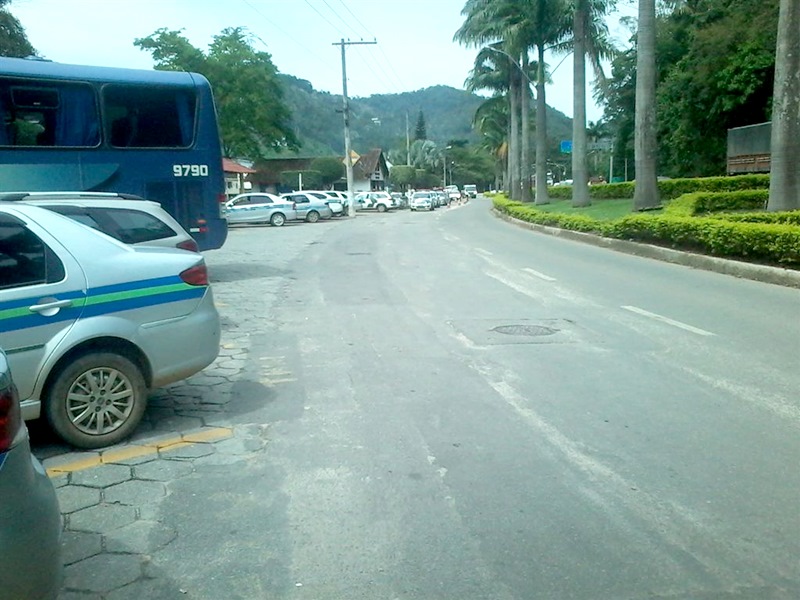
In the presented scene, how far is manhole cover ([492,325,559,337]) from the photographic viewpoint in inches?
390

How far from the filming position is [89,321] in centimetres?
564

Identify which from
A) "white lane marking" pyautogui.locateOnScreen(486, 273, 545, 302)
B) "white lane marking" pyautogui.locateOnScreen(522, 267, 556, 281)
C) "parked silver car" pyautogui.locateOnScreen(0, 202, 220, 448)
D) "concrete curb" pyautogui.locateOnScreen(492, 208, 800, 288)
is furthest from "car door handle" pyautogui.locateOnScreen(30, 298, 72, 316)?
"concrete curb" pyautogui.locateOnScreen(492, 208, 800, 288)

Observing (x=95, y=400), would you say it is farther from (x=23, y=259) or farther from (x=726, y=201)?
(x=726, y=201)

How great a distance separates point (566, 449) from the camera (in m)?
5.66

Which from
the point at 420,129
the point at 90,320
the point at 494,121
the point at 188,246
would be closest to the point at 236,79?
the point at 494,121

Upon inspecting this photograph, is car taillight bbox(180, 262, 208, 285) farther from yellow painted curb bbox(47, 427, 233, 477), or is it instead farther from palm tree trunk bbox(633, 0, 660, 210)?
palm tree trunk bbox(633, 0, 660, 210)

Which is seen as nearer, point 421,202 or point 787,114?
point 787,114

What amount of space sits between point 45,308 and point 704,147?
120 feet

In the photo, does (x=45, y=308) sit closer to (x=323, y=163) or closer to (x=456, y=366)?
(x=456, y=366)

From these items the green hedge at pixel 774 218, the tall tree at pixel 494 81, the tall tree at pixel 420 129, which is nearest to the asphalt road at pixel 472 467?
the green hedge at pixel 774 218

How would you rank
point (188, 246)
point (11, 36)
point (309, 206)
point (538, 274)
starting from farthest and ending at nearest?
point (309, 206) < point (11, 36) < point (538, 274) < point (188, 246)

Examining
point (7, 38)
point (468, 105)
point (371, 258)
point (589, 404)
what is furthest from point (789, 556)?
point (468, 105)

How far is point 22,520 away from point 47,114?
12.5 metres

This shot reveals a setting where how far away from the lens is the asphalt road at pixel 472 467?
3.94 m
